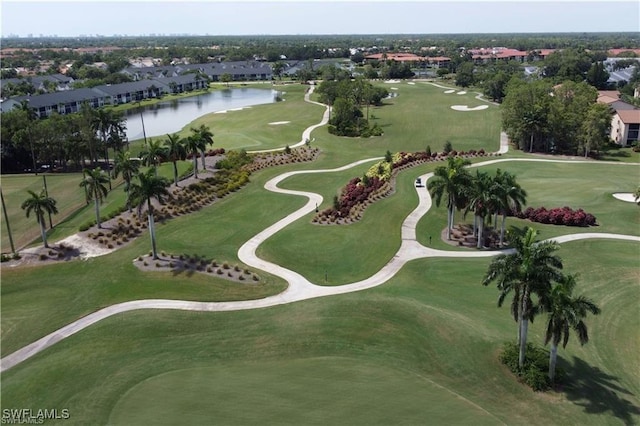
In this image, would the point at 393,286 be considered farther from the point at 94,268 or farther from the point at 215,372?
the point at 94,268

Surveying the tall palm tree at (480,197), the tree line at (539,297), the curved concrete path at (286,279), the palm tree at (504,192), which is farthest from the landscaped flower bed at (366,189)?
the tree line at (539,297)

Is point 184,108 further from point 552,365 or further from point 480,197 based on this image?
point 552,365

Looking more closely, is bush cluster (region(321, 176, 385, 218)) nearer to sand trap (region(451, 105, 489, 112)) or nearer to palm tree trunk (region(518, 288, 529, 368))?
palm tree trunk (region(518, 288, 529, 368))

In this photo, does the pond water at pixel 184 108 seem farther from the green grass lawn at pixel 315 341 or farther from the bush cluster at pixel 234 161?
the green grass lawn at pixel 315 341

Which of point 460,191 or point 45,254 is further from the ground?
point 460,191

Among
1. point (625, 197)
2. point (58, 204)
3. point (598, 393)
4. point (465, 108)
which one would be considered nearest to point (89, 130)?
point (58, 204)

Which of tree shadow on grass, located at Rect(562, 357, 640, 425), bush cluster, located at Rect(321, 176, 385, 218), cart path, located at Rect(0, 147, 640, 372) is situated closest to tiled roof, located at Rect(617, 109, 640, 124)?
cart path, located at Rect(0, 147, 640, 372)

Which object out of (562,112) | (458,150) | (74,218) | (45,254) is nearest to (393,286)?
(45,254)
